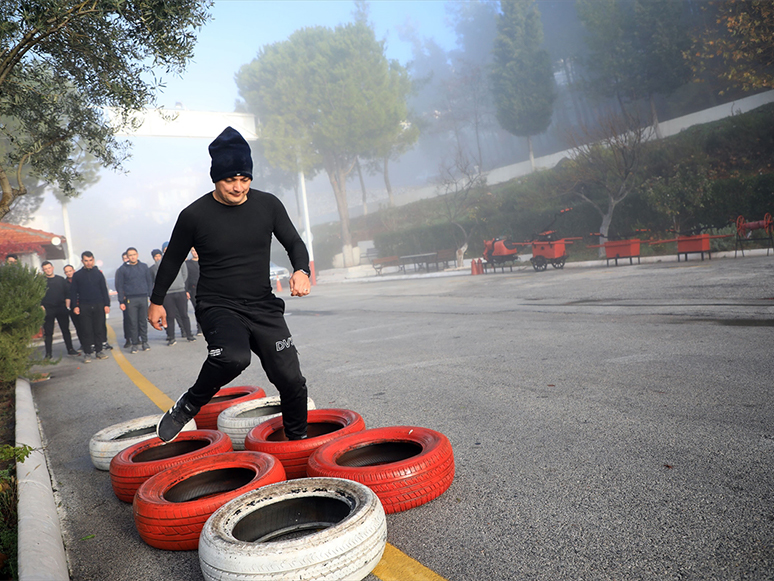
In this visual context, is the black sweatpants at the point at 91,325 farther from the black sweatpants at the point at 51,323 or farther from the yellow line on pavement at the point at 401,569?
the yellow line on pavement at the point at 401,569

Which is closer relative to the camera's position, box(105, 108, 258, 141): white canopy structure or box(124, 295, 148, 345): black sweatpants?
box(124, 295, 148, 345): black sweatpants

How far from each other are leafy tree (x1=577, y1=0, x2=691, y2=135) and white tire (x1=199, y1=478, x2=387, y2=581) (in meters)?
36.2

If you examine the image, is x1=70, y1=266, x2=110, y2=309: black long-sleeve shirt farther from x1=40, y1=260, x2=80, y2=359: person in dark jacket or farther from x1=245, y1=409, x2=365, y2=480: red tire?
x1=245, y1=409, x2=365, y2=480: red tire

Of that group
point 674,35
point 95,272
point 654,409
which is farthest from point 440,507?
point 674,35

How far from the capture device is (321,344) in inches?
367

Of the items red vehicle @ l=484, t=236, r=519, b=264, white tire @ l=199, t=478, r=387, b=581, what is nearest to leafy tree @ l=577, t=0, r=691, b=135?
red vehicle @ l=484, t=236, r=519, b=264

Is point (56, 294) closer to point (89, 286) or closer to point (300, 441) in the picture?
point (89, 286)

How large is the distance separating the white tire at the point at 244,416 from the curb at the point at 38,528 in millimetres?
1145

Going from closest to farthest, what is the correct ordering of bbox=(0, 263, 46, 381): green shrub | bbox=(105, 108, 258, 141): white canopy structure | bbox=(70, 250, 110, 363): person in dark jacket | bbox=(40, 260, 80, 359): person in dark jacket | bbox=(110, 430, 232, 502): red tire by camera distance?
bbox=(110, 430, 232, 502): red tire, bbox=(0, 263, 46, 381): green shrub, bbox=(70, 250, 110, 363): person in dark jacket, bbox=(40, 260, 80, 359): person in dark jacket, bbox=(105, 108, 258, 141): white canopy structure

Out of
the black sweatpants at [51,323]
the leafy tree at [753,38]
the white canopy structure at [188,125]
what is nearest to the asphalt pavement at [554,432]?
the black sweatpants at [51,323]

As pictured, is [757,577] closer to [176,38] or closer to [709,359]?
[709,359]

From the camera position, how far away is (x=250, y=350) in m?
3.22

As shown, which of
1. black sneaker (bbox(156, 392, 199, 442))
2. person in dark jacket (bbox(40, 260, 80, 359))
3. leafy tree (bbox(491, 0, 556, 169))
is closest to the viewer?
black sneaker (bbox(156, 392, 199, 442))

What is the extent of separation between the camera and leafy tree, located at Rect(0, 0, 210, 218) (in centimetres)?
554
